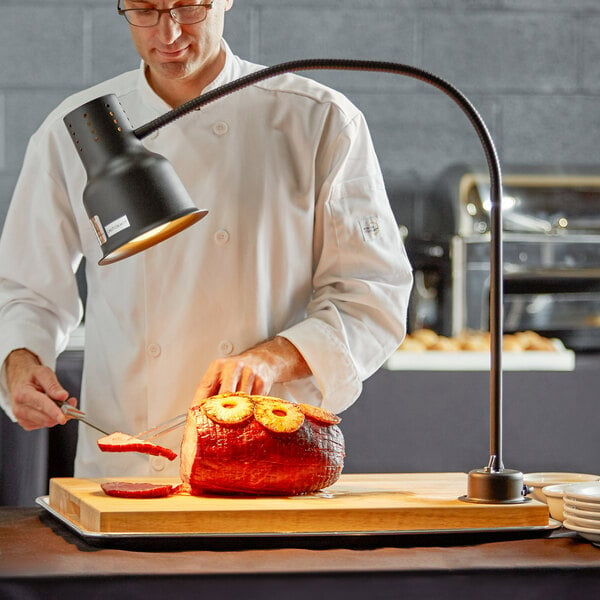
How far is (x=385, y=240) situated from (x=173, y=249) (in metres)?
0.35

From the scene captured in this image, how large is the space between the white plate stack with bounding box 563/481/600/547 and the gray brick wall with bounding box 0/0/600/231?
10.2ft

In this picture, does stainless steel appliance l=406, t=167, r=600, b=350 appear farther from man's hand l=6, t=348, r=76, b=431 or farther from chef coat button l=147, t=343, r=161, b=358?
man's hand l=6, t=348, r=76, b=431

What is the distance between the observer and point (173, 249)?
182 centimetres

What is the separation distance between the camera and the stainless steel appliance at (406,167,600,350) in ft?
11.7

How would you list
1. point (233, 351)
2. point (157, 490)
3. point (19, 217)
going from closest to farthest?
point (157, 490), point (233, 351), point (19, 217)

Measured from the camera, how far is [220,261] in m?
1.83

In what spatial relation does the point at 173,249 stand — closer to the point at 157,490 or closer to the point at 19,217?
the point at 19,217

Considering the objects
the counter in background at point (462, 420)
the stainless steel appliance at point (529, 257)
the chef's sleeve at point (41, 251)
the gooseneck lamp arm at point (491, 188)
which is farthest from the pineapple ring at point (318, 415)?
the stainless steel appliance at point (529, 257)

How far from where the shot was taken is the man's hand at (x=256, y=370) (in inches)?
61.7

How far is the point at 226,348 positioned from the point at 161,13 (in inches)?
21.2

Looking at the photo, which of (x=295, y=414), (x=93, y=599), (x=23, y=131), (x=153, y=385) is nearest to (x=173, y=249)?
(x=153, y=385)

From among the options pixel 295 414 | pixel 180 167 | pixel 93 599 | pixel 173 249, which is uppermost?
pixel 180 167

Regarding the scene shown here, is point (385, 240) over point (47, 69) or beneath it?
beneath

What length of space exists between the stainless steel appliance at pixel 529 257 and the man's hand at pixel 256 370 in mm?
1978
